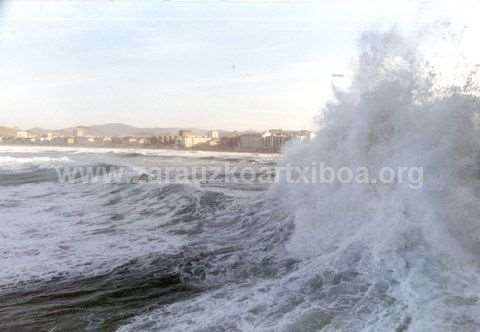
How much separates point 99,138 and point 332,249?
69.6 m

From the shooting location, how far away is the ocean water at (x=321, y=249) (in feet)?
10.8

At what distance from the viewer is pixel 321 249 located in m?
4.95

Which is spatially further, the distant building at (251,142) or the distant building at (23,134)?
the distant building at (23,134)

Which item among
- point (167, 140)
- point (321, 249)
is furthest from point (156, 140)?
point (321, 249)

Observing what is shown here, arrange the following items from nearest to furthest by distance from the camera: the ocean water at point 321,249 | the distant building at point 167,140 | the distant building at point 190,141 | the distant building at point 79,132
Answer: the ocean water at point 321,249 → the distant building at point 190,141 → the distant building at point 167,140 → the distant building at point 79,132

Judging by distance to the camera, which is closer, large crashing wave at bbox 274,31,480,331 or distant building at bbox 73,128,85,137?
large crashing wave at bbox 274,31,480,331

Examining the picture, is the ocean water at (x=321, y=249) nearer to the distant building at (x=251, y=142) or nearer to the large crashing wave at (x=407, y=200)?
the large crashing wave at (x=407, y=200)

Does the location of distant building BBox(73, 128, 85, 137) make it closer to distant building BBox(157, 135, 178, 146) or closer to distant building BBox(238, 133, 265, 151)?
distant building BBox(157, 135, 178, 146)

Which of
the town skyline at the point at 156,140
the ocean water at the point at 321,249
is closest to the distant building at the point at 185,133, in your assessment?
the town skyline at the point at 156,140

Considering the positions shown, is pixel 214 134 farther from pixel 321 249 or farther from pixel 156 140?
pixel 321 249

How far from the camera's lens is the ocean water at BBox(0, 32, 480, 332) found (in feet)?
10.8

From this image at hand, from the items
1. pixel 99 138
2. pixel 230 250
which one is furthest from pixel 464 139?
pixel 99 138

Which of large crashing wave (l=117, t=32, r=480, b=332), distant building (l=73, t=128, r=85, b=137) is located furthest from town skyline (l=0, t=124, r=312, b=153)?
large crashing wave (l=117, t=32, r=480, b=332)

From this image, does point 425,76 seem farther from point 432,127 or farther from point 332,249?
point 332,249
